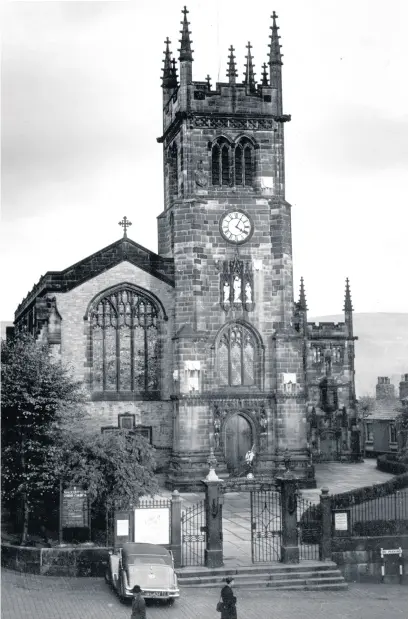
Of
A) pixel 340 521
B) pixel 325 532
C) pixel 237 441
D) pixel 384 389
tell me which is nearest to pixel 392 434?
pixel 384 389

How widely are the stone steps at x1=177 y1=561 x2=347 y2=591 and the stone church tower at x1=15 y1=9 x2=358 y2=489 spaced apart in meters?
16.3

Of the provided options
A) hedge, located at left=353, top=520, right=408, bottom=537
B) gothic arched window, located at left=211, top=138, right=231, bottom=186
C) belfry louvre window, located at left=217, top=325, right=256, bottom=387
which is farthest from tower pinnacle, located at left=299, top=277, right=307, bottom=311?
hedge, located at left=353, top=520, right=408, bottom=537

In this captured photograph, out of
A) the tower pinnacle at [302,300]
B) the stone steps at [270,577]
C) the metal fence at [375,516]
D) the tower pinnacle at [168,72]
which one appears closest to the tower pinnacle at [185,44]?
the tower pinnacle at [168,72]

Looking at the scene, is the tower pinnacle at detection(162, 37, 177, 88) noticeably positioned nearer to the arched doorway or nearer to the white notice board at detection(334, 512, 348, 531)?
the arched doorway

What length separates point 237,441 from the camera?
45.4 m

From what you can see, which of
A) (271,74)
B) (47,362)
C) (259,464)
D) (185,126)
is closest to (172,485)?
(259,464)

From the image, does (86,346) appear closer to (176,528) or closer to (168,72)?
(168,72)

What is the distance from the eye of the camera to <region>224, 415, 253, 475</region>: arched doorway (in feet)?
148

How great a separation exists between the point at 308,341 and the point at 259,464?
1865 cm

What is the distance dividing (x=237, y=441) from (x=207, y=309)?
6.84 m

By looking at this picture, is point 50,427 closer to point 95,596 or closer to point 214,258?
point 95,596

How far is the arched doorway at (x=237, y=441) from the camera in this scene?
4525 centimetres

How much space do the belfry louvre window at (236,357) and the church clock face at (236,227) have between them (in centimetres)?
452

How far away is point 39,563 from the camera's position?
27016 millimetres
